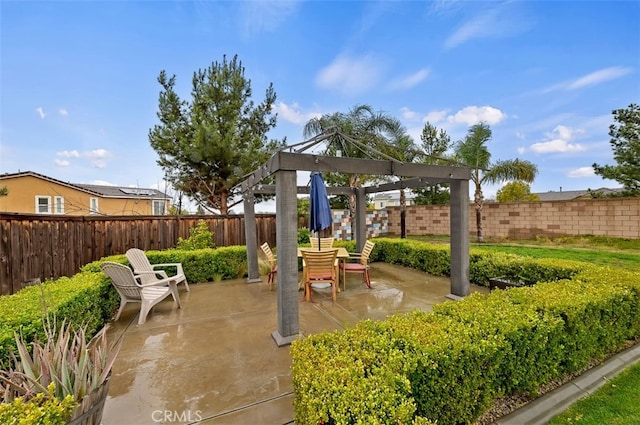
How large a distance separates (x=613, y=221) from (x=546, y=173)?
3074 mm

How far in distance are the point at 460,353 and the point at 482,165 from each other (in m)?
11.1

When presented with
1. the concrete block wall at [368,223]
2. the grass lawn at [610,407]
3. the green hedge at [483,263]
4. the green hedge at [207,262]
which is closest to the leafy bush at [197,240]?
the green hedge at [207,262]

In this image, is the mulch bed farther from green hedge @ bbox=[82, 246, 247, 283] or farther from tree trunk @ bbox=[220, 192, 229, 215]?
tree trunk @ bbox=[220, 192, 229, 215]

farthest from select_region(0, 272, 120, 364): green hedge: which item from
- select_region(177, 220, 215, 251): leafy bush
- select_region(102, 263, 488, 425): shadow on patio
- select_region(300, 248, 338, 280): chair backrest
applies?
select_region(300, 248, 338, 280): chair backrest

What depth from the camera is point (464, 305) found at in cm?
262

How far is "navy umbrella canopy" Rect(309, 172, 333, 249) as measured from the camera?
4996 millimetres

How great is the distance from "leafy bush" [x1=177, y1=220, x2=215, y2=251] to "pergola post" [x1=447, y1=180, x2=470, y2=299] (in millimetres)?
6194

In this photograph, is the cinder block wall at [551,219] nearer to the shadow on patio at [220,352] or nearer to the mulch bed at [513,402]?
the shadow on patio at [220,352]

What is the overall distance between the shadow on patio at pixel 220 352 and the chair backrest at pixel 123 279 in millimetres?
418

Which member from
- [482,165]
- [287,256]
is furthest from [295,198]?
[482,165]

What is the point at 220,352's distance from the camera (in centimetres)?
313

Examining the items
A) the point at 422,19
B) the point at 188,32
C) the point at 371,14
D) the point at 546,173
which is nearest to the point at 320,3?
the point at 371,14

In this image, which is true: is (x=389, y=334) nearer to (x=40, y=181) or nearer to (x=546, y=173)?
(x=546, y=173)

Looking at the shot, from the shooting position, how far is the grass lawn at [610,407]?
2.07 m
